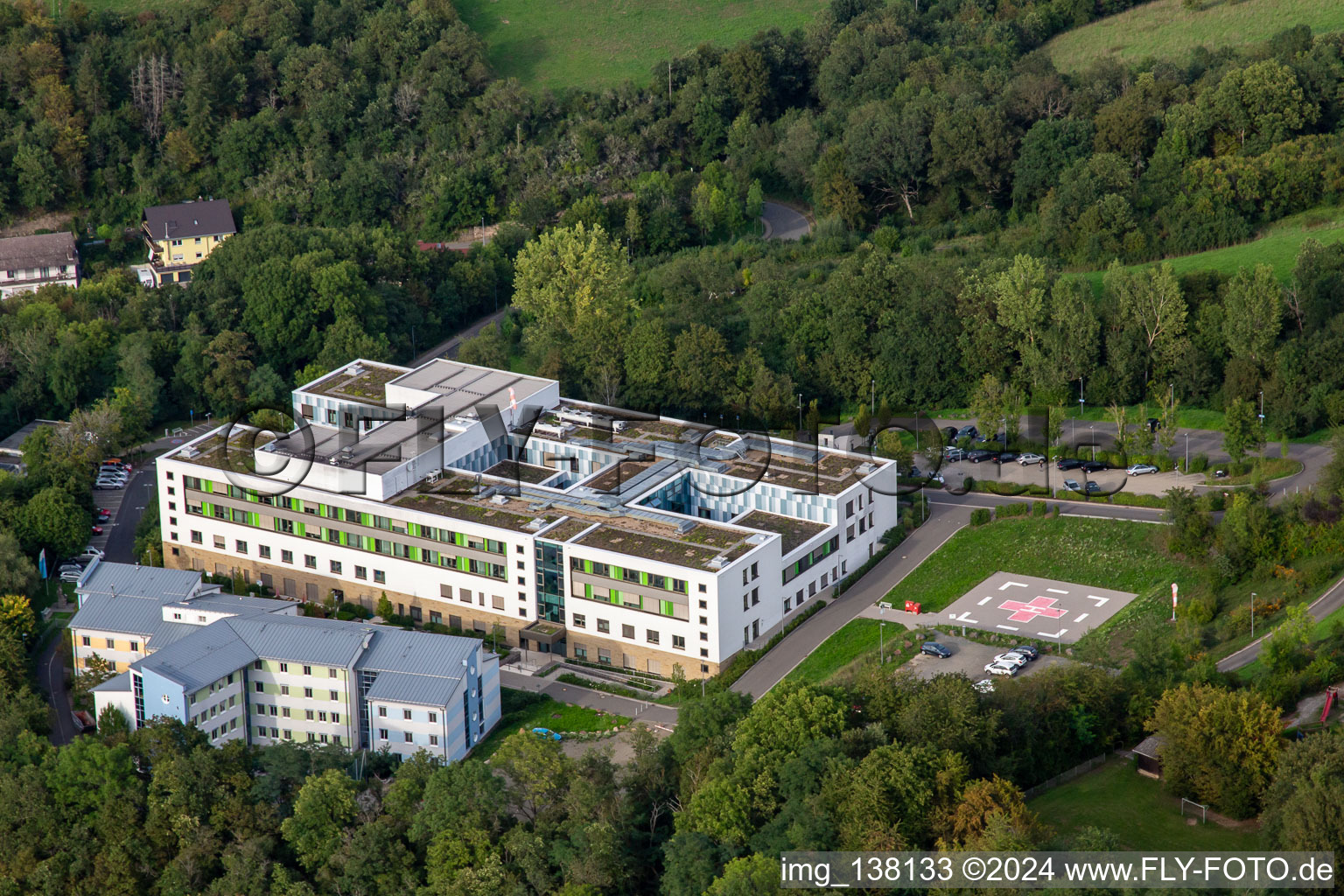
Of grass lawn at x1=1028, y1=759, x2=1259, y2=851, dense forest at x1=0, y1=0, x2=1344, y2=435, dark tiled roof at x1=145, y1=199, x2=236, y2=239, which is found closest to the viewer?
grass lawn at x1=1028, y1=759, x2=1259, y2=851

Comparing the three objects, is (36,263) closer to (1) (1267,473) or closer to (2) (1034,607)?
(2) (1034,607)

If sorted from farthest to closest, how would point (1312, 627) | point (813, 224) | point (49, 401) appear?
point (813, 224)
point (49, 401)
point (1312, 627)

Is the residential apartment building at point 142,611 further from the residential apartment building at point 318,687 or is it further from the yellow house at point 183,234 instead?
the yellow house at point 183,234

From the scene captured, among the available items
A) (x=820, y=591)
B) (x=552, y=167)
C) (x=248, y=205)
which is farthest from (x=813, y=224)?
(x=820, y=591)

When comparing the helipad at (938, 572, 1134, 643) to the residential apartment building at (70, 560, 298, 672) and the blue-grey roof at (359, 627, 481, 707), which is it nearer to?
the blue-grey roof at (359, 627, 481, 707)

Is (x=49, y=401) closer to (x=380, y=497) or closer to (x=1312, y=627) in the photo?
(x=380, y=497)

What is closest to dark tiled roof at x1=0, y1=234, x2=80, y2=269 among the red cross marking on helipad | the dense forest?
the dense forest

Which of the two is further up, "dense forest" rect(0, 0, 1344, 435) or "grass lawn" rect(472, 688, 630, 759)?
"dense forest" rect(0, 0, 1344, 435)
